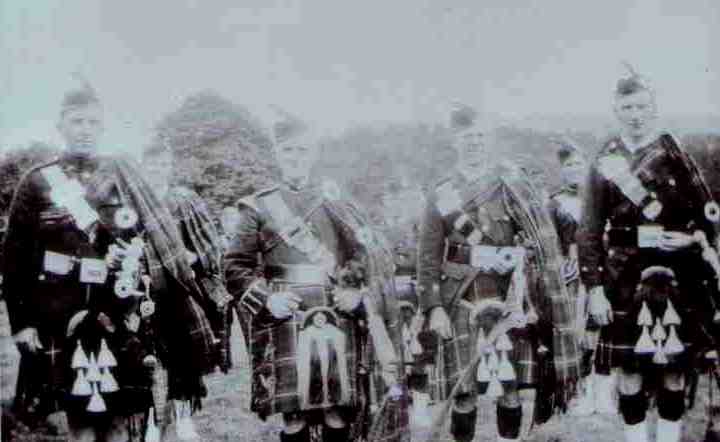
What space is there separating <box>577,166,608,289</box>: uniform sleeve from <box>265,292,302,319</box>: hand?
165 cm

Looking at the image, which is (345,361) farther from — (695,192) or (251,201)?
(695,192)

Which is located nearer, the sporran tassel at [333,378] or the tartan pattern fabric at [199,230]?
the sporran tassel at [333,378]

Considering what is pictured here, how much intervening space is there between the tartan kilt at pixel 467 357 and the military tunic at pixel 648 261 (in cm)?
45

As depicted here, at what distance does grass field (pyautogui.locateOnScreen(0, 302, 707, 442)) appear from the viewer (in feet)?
18.7

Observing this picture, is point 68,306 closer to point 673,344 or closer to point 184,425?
A: point 184,425

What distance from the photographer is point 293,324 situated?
5.62m

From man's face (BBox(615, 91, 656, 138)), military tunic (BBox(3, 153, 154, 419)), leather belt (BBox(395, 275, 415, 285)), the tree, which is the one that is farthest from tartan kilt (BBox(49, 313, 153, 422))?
man's face (BBox(615, 91, 656, 138))

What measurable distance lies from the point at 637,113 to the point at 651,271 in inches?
36.3

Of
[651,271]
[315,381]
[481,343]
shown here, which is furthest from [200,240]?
[651,271]

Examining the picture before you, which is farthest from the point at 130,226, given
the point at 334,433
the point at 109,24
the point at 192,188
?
the point at 334,433

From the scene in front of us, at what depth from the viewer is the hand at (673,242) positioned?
18.7ft

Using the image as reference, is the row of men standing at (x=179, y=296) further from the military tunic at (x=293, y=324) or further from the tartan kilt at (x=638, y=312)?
the tartan kilt at (x=638, y=312)

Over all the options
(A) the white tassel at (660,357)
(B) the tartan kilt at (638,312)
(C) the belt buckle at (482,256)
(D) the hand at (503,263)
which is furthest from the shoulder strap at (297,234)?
(A) the white tassel at (660,357)

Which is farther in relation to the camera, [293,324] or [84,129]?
[84,129]
